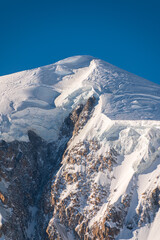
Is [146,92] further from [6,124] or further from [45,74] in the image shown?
[6,124]

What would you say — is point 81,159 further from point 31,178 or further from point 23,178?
point 23,178

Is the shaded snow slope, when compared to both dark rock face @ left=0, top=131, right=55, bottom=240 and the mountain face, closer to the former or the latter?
the mountain face

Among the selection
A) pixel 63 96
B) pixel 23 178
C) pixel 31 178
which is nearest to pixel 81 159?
pixel 31 178

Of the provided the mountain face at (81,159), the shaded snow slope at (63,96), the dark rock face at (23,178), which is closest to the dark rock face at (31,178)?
the dark rock face at (23,178)

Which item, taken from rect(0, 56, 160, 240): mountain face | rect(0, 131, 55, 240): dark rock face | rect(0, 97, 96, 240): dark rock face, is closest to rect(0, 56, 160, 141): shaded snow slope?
rect(0, 56, 160, 240): mountain face

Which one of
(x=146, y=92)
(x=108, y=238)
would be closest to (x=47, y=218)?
(x=108, y=238)

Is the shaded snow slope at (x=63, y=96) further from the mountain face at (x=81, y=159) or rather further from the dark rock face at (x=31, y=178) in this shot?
the dark rock face at (x=31, y=178)
